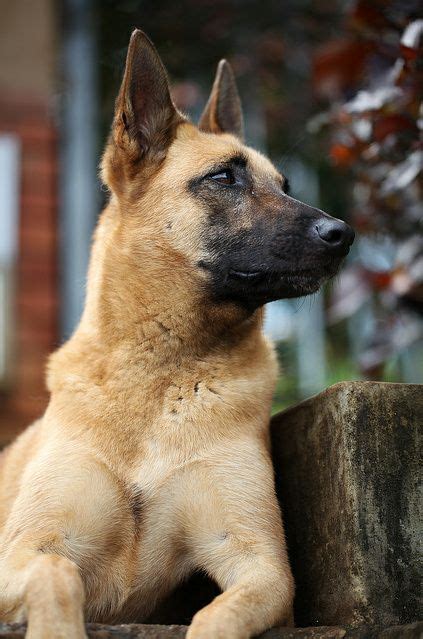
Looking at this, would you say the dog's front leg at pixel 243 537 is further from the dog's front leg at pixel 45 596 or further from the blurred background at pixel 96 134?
the blurred background at pixel 96 134

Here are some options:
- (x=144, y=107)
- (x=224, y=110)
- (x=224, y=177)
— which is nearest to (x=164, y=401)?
(x=224, y=177)

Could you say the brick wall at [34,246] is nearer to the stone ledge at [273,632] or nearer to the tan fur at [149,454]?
the tan fur at [149,454]

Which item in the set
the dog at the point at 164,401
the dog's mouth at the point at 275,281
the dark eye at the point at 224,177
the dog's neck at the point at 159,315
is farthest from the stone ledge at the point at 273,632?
the dark eye at the point at 224,177

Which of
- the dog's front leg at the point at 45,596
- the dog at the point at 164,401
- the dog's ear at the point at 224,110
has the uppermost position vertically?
the dog's ear at the point at 224,110

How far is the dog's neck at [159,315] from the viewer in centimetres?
310

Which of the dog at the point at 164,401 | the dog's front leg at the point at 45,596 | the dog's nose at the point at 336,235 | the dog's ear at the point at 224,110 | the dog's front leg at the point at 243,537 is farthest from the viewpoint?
the dog's ear at the point at 224,110

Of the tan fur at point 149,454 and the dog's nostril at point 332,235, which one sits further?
the dog's nostril at point 332,235

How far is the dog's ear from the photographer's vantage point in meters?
4.04

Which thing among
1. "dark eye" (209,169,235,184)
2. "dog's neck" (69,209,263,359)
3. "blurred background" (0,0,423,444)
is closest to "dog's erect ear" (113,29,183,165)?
"dark eye" (209,169,235,184)

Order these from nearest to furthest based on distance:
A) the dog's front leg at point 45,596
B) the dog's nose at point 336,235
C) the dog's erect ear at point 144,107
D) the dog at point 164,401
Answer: the dog's front leg at point 45,596 → the dog at point 164,401 → the dog's nose at point 336,235 → the dog's erect ear at point 144,107

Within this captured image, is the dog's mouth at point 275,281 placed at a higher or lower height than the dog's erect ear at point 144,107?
lower

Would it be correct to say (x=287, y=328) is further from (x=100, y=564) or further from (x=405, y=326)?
(x=100, y=564)

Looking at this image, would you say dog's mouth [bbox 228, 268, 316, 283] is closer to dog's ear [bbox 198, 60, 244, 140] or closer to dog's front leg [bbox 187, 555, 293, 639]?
dog's front leg [bbox 187, 555, 293, 639]

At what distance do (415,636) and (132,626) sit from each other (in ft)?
2.57
